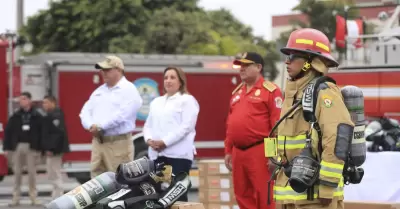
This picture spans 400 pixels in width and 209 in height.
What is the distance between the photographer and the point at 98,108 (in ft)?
32.9

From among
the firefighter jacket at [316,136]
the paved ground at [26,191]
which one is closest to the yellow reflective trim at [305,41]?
the firefighter jacket at [316,136]

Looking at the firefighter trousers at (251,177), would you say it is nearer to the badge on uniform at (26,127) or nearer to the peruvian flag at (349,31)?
the badge on uniform at (26,127)

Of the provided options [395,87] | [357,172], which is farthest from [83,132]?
[357,172]

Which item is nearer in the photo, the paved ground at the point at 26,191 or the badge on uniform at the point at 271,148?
the badge on uniform at the point at 271,148

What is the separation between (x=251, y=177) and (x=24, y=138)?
7.75 meters

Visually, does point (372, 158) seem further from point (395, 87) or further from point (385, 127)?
point (395, 87)

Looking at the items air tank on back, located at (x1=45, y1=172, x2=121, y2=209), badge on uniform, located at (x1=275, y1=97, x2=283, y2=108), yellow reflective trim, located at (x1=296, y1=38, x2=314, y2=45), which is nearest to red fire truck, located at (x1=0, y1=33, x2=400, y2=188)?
badge on uniform, located at (x1=275, y1=97, x2=283, y2=108)

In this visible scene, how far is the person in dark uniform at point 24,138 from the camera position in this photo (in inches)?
613

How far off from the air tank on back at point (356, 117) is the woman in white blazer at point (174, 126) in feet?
11.3

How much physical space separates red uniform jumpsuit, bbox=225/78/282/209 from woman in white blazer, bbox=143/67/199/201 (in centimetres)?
84

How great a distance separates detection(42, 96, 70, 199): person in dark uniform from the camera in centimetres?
1573

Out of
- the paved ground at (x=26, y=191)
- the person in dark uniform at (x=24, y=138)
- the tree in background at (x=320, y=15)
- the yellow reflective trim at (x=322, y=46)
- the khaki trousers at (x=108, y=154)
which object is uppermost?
the tree in background at (x=320, y=15)

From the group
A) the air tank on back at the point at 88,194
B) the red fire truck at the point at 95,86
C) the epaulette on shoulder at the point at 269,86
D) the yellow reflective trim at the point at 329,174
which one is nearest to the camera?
the yellow reflective trim at the point at 329,174

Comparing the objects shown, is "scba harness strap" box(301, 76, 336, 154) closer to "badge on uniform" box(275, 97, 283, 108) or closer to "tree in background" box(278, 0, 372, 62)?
"badge on uniform" box(275, 97, 283, 108)
